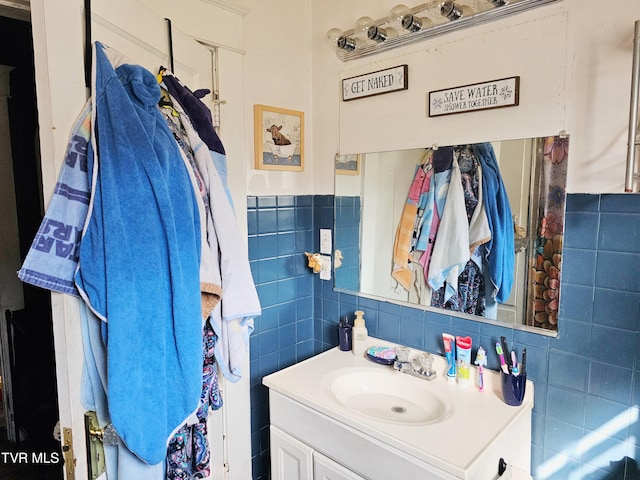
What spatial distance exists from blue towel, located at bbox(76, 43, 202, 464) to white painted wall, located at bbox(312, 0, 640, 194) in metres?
0.93

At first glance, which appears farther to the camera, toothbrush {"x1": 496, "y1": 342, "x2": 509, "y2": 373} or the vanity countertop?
toothbrush {"x1": 496, "y1": 342, "x2": 509, "y2": 373}

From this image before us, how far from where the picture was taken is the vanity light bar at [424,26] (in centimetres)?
127

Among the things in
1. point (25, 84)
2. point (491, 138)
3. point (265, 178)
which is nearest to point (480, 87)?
point (491, 138)

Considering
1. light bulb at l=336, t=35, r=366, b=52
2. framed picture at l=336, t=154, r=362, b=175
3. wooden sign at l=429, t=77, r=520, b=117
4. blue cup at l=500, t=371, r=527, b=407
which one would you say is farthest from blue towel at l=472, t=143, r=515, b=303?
light bulb at l=336, t=35, r=366, b=52

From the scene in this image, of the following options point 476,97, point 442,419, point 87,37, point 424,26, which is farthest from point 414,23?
point 442,419

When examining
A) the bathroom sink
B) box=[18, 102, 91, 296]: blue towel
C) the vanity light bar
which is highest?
the vanity light bar

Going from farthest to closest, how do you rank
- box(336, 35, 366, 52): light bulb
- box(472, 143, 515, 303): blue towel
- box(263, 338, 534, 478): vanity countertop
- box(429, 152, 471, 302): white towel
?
box(336, 35, 366, 52): light bulb, box(429, 152, 471, 302): white towel, box(472, 143, 515, 303): blue towel, box(263, 338, 534, 478): vanity countertop

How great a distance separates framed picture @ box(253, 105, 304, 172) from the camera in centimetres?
168

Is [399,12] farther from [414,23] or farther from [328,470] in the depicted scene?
[328,470]

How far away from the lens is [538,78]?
1250 millimetres

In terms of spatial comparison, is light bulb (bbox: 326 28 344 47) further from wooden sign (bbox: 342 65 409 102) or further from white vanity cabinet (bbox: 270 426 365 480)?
white vanity cabinet (bbox: 270 426 365 480)

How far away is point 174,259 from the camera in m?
0.91

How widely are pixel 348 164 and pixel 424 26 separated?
0.59 meters

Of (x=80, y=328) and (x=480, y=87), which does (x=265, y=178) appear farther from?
(x=80, y=328)
